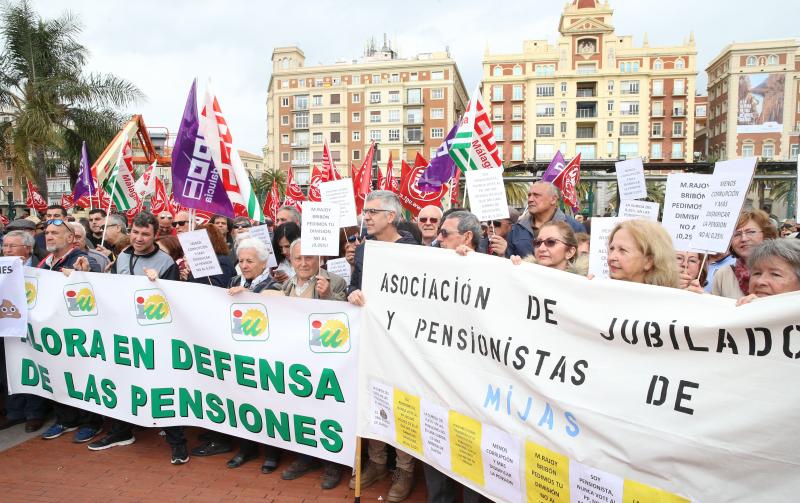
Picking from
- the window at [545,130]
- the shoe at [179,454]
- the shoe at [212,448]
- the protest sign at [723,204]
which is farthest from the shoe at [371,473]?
the window at [545,130]

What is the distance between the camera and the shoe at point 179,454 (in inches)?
167

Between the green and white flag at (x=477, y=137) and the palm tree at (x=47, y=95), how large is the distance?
57.9 ft

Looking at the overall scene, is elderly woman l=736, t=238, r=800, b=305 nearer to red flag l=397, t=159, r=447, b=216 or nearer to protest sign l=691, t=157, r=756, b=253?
protest sign l=691, t=157, r=756, b=253

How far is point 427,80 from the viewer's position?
247ft

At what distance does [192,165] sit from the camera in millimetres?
4668

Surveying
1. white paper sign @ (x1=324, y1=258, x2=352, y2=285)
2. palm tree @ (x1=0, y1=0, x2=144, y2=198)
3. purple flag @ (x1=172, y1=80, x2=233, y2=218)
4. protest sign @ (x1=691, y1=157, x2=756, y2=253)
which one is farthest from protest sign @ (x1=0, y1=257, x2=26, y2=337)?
palm tree @ (x1=0, y1=0, x2=144, y2=198)

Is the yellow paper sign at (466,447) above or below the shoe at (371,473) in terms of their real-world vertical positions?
above

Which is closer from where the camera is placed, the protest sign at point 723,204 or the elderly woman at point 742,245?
the protest sign at point 723,204

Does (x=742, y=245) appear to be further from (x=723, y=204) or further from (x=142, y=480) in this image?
(x=142, y=480)

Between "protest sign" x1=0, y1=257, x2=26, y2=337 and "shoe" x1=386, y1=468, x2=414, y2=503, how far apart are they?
3.42 metres

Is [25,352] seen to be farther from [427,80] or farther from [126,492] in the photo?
[427,80]

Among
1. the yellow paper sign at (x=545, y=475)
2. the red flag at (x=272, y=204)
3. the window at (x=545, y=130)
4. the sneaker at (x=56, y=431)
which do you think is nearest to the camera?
the yellow paper sign at (x=545, y=475)

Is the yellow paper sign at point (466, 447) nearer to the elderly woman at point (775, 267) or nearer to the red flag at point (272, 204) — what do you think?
the elderly woman at point (775, 267)

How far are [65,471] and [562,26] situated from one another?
77795mm
